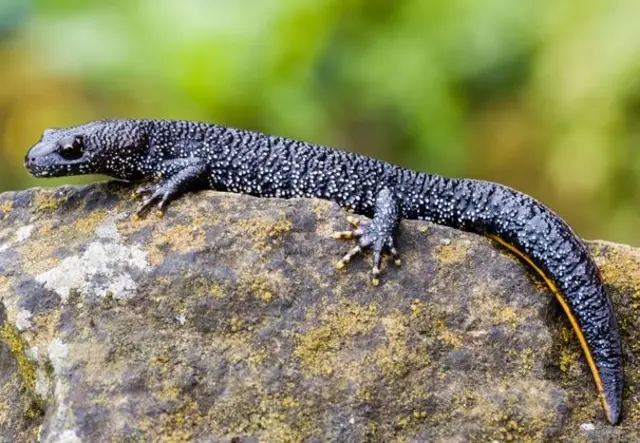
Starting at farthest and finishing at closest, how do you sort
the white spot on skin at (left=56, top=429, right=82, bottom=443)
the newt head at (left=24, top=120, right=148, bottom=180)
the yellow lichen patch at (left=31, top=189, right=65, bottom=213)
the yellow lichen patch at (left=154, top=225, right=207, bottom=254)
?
1. the newt head at (left=24, top=120, right=148, bottom=180)
2. the yellow lichen patch at (left=31, top=189, right=65, bottom=213)
3. the yellow lichen patch at (left=154, top=225, right=207, bottom=254)
4. the white spot on skin at (left=56, top=429, right=82, bottom=443)

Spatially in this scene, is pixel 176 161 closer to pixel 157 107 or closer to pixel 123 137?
pixel 123 137

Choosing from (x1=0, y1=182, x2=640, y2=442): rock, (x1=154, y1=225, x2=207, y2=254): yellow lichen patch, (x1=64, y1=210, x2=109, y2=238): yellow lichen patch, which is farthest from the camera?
(x1=64, y1=210, x2=109, y2=238): yellow lichen patch

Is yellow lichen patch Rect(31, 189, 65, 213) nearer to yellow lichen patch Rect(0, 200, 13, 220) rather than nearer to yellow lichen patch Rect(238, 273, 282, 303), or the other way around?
yellow lichen patch Rect(0, 200, 13, 220)

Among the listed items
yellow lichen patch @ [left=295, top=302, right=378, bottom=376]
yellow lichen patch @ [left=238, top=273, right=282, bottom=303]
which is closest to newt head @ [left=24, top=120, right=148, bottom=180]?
yellow lichen patch @ [left=238, top=273, right=282, bottom=303]

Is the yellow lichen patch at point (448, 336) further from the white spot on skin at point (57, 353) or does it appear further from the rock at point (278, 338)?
the white spot on skin at point (57, 353)

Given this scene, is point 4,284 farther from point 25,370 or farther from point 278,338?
point 278,338

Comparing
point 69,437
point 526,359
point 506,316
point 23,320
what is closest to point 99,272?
point 23,320

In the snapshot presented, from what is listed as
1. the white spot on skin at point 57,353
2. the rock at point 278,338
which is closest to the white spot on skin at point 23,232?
the rock at point 278,338
